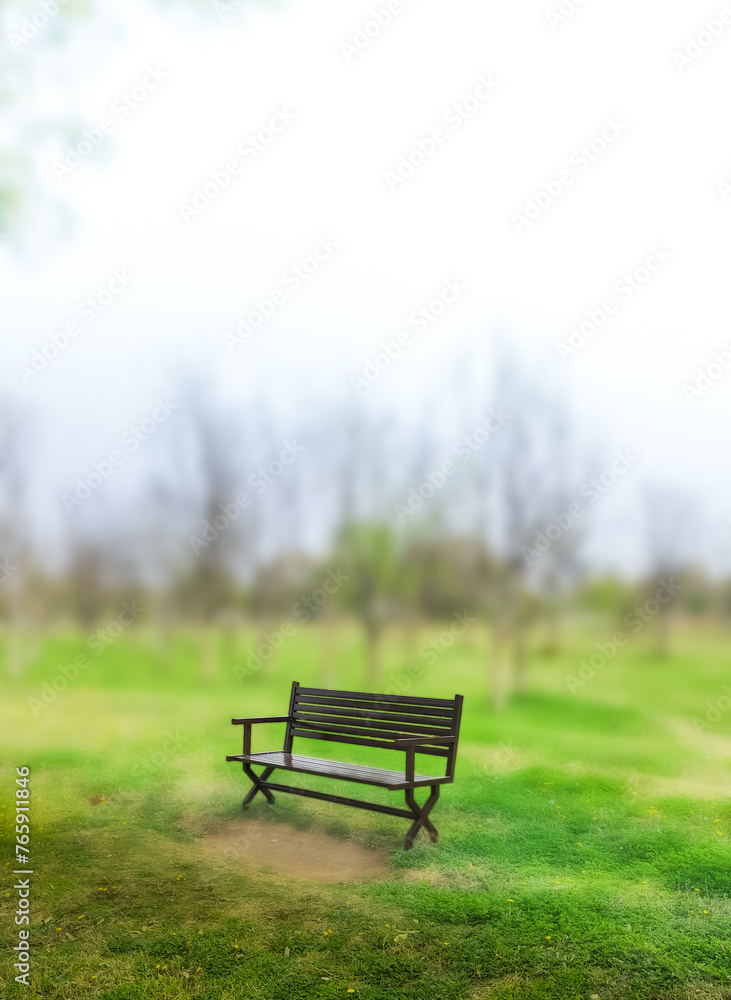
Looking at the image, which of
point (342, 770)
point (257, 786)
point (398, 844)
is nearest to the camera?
point (398, 844)

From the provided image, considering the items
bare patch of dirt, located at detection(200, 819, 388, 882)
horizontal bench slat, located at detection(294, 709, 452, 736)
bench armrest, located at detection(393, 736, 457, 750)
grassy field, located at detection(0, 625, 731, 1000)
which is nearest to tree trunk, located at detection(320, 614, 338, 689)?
grassy field, located at detection(0, 625, 731, 1000)

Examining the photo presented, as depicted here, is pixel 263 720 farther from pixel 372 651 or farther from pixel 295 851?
pixel 372 651

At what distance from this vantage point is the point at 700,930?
4387mm

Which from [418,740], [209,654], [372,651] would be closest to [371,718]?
[418,740]

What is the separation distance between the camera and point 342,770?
582 cm

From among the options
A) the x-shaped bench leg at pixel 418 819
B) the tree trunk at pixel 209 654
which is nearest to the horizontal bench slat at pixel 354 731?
the x-shaped bench leg at pixel 418 819

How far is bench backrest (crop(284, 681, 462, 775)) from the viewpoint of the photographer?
578 centimetres

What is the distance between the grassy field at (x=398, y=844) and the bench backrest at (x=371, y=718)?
0.54 meters

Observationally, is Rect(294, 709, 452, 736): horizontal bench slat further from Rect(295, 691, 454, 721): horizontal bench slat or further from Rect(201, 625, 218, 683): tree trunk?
Rect(201, 625, 218, 683): tree trunk

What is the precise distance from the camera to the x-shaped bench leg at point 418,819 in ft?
17.9

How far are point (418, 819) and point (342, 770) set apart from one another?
24.3 inches

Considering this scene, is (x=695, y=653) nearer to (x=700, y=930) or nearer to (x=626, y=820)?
(x=626, y=820)

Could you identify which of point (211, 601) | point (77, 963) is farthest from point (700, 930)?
point (211, 601)

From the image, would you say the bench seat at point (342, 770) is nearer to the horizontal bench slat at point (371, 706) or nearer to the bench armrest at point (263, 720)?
the bench armrest at point (263, 720)
